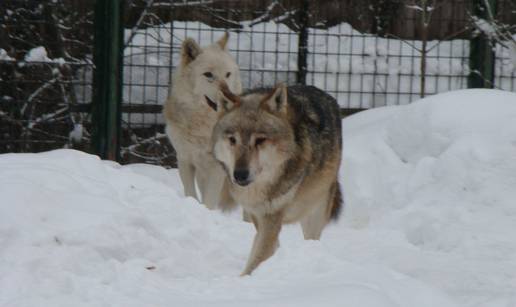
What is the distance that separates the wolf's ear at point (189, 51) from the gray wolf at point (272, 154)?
2135mm

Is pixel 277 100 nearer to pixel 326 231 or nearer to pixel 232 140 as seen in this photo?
pixel 232 140

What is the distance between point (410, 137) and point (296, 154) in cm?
270

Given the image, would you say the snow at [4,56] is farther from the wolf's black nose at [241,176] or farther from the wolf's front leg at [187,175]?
the wolf's black nose at [241,176]

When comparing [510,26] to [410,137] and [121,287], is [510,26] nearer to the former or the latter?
[410,137]

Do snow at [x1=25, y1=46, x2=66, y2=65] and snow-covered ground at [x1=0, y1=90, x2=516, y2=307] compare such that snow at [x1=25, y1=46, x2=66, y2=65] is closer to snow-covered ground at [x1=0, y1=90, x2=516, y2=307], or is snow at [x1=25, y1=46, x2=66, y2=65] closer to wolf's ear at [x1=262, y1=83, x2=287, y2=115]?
snow-covered ground at [x1=0, y1=90, x2=516, y2=307]

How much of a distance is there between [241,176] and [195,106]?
291 centimetres

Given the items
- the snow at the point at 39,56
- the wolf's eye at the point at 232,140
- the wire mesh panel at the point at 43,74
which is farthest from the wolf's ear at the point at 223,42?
the wolf's eye at the point at 232,140

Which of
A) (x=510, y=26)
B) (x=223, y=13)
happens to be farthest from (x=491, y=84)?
(x=223, y=13)

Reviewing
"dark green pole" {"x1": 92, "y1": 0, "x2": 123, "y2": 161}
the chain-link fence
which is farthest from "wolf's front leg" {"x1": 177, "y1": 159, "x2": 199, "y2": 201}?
the chain-link fence

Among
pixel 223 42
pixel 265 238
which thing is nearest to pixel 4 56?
pixel 223 42

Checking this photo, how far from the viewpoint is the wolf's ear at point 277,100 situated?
232 inches

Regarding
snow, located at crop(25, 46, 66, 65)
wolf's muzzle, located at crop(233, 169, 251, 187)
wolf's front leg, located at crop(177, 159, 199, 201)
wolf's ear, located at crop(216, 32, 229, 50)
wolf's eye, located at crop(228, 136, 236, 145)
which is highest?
wolf's ear, located at crop(216, 32, 229, 50)

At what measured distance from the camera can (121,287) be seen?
13.7 feet

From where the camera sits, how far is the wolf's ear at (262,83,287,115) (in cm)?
589
